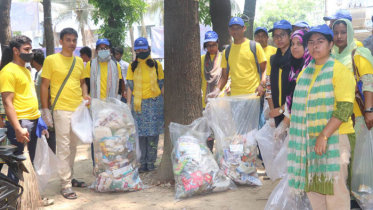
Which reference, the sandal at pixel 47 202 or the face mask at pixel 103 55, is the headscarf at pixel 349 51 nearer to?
the face mask at pixel 103 55

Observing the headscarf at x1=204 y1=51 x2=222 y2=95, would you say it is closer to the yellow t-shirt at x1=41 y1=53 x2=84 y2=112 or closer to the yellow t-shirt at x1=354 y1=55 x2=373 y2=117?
the yellow t-shirt at x1=41 y1=53 x2=84 y2=112

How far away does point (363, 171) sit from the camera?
3.42 meters

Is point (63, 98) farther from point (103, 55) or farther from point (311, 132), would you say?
point (311, 132)

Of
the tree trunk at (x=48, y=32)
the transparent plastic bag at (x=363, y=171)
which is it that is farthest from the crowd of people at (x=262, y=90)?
the tree trunk at (x=48, y=32)

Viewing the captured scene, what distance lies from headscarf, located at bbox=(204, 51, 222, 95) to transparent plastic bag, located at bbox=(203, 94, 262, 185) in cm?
93

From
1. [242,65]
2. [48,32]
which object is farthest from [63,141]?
[48,32]

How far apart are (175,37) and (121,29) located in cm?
821

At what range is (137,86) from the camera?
523 cm

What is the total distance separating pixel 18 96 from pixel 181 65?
187 centimetres

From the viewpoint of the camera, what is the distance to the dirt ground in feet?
13.0

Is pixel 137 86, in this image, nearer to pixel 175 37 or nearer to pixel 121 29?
pixel 175 37

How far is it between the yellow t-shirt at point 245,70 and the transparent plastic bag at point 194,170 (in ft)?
2.91

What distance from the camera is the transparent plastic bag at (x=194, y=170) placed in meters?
4.08

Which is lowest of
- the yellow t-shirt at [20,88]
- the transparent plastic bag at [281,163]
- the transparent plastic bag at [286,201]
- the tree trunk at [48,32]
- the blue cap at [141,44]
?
the transparent plastic bag at [286,201]
